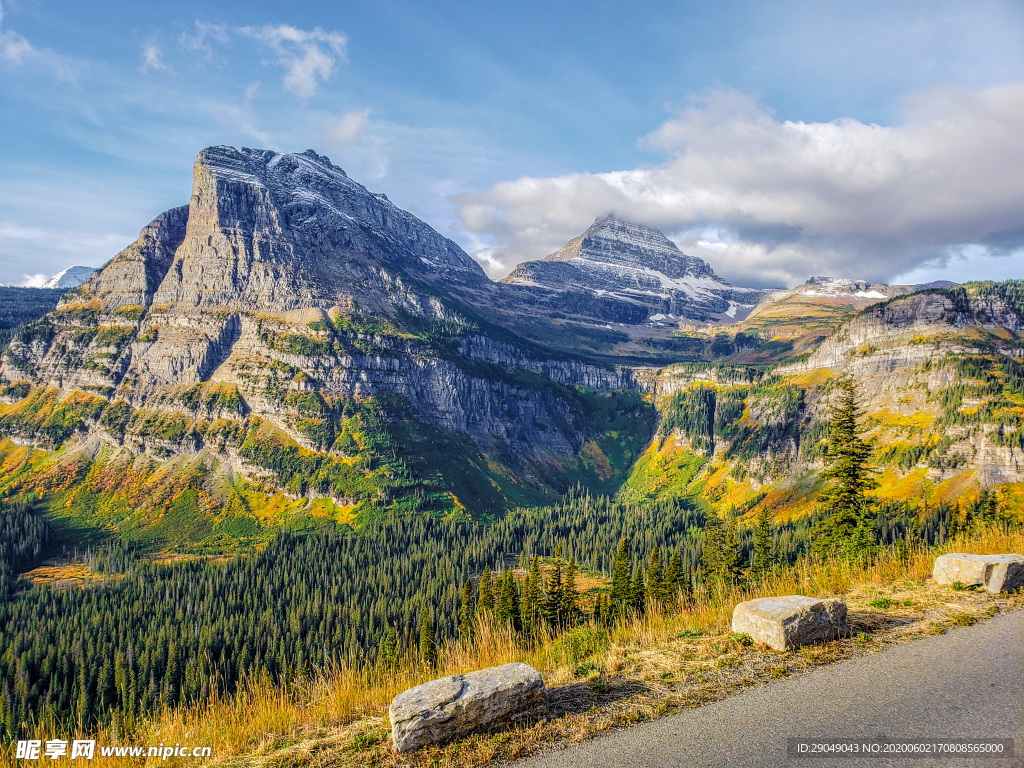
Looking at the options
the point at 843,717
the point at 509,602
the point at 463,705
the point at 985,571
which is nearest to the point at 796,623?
the point at 843,717

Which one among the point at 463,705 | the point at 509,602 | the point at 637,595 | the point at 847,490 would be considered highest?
the point at 463,705

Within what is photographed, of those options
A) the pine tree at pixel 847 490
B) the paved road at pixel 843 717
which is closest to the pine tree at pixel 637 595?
the pine tree at pixel 847 490

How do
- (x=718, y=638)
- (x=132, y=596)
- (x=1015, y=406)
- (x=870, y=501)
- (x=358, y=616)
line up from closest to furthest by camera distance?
1. (x=718, y=638)
2. (x=870, y=501)
3. (x=358, y=616)
4. (x=132, y=596)
5. (x=1015, y=406)

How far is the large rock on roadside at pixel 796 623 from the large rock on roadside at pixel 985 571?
7902mm

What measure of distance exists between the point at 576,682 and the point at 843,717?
631 centimetres

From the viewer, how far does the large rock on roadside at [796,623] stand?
584 inches

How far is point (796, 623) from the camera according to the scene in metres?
14.9

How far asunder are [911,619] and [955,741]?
754 cm

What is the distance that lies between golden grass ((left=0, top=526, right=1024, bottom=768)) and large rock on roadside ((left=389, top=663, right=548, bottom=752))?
29 cm

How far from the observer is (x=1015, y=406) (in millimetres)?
196125

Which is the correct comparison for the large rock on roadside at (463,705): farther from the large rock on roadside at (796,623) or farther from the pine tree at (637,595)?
the pine tree at (637,595)

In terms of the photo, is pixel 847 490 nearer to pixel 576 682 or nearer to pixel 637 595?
pixel 637 595

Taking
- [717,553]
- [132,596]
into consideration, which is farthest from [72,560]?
[717,553]

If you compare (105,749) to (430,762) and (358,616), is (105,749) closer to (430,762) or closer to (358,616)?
(430,762)
